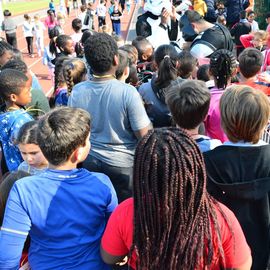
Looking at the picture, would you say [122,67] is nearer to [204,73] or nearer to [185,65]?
[185,65]

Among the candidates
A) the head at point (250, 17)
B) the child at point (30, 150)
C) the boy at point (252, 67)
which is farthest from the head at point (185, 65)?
the head at point (250, 17)

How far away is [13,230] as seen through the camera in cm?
168

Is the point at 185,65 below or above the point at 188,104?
below

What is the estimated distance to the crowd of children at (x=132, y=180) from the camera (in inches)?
58.3

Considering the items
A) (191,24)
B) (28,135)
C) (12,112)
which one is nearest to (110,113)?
(28,135)

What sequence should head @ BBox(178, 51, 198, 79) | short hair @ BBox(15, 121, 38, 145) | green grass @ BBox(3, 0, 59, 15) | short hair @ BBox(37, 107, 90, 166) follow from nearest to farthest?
1. short hair @ BBox(37, 107, 90, 166)
2. short hair @ BBox(15, 121, 38, 145)
3. head @ BBox(178, 51, 198, 79)
4. green grass @ BBox(3, 0, 59, 15)

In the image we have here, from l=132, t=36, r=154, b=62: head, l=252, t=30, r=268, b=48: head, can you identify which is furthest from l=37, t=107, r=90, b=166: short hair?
l=252, t=30, r=268, b=48: head

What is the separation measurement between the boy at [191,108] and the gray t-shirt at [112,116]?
1.10 feet

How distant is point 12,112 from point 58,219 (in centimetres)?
147

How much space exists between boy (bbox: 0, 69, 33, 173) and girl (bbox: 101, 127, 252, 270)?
5.51ft

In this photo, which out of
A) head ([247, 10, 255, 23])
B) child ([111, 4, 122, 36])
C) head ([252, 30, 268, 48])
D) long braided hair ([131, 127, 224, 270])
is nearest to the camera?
long braided hair ([131, 127, 224, 270])

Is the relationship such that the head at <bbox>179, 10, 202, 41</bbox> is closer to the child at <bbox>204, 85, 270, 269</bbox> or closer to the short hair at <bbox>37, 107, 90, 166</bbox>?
the child at <bbox>204, 85, 270, 269</bbox>

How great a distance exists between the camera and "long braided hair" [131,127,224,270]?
145 centimetres

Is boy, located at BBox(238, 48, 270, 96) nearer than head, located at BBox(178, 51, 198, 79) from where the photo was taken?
Yes
